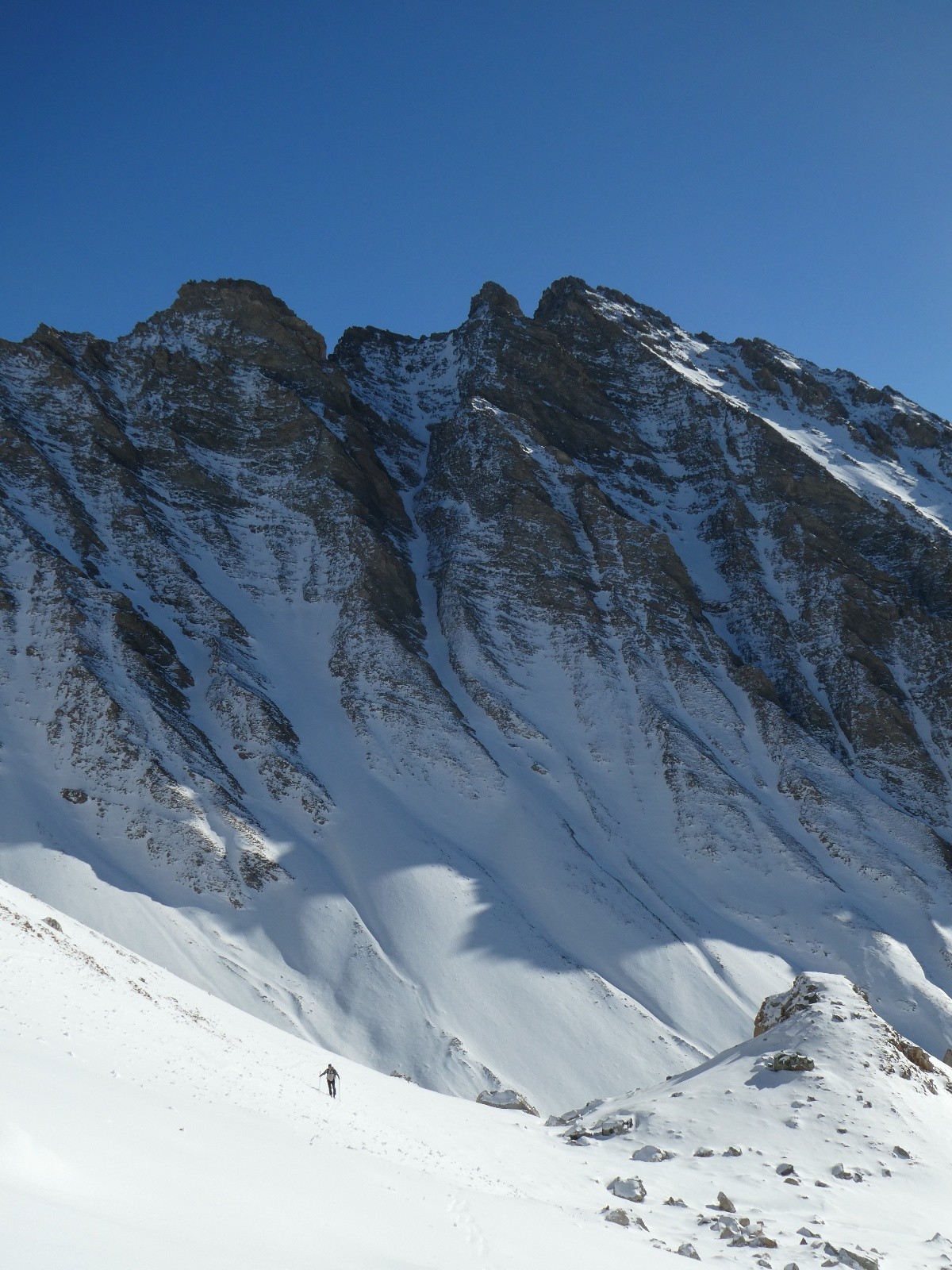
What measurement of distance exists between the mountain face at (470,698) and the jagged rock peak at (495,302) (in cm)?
1206

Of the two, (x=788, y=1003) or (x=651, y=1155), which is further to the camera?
(x=788, y=1003)

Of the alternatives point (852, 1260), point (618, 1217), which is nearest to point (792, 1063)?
point (852, 1260)

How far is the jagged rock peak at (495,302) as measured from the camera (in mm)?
132750

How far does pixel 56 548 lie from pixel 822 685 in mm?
68203

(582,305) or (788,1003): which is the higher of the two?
(582,305)

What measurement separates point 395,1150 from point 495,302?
431 feet

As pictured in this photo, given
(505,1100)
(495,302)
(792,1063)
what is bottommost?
(505,1100)

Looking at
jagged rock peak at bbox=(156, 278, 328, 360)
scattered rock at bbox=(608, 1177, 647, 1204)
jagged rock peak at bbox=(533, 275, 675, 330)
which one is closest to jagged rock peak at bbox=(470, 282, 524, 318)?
jagged rock peak at bbox=(533, 275, 675, 330)

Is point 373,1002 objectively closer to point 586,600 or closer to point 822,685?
point 586,600

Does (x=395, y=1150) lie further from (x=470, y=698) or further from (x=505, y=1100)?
(x=470, y=698)

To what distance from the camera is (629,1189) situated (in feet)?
60.7

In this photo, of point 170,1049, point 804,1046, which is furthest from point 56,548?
point 804,1046

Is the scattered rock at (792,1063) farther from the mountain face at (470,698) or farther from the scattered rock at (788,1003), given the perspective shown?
the mountain face at (470,698)

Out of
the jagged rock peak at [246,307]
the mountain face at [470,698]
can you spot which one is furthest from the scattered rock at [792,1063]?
the jagged rock peak at [246,307]
